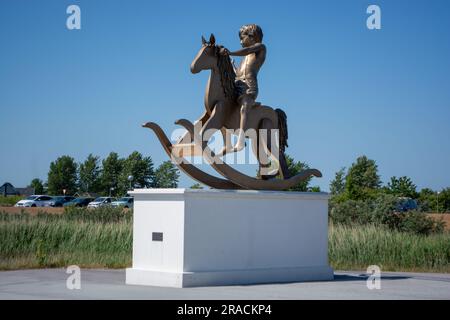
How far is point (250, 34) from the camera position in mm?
14211

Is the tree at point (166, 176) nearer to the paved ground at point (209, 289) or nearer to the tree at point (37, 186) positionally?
the tree at point (37, 186)

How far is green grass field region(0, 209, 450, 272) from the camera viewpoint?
17.4 m

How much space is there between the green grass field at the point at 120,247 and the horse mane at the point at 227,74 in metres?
A: 5.29

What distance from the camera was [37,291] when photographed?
11367 millimetres

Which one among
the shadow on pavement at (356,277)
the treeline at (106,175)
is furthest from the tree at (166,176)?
the shadow on pavement at (356,277)

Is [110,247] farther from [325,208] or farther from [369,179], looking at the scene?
[369,179]

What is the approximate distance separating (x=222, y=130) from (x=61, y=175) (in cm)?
5475

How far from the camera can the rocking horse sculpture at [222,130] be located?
13.3 m

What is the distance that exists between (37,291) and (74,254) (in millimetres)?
5952

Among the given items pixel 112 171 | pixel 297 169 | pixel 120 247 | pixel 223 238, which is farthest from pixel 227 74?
pixel 112 171

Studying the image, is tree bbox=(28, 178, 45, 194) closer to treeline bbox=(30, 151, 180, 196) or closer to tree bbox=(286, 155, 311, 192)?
treeline bbox=(30, 151, 180, 196)

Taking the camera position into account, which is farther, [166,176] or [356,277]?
[166,176]

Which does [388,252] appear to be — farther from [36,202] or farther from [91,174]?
[91,174]

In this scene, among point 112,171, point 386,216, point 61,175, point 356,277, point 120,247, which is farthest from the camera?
point 61,175
